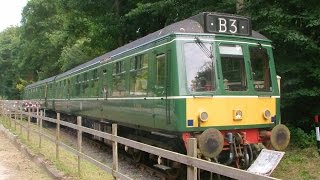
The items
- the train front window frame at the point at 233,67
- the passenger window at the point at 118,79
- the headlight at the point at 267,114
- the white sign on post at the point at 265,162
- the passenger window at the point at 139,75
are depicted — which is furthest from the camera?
A: the passenger window at the point at 118,79

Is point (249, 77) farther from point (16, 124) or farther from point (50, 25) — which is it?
point (50, 25)

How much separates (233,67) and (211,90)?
31.3 inches

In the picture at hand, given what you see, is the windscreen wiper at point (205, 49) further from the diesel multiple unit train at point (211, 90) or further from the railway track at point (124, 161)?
the railway track at point (124, 161)

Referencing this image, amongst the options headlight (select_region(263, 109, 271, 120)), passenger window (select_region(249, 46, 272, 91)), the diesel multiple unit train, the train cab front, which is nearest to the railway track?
the diesel multiple unit train

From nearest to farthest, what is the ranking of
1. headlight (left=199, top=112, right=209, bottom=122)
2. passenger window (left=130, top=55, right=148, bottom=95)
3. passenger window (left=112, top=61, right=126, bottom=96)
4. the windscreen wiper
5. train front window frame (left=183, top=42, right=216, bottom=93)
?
headlight (left=199, top=112, right=209, bottom=122), train front window frame (left=183, top=42, right=216, bottom=93), the windscreen wiper, passenger window (left=130, top=55, right=148, bottom=95), passenger window (left=112, top=61, right=126, bottom=96)

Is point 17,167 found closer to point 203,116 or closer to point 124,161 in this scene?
point 124,161

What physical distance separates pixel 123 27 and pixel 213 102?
1589cm

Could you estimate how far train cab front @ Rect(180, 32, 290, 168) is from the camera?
27.5 ft

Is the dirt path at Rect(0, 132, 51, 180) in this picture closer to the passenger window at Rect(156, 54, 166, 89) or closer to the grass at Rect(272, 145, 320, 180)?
the passenger window at Rect(156, 54, 166, 89)

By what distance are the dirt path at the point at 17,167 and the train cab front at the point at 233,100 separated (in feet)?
11.2

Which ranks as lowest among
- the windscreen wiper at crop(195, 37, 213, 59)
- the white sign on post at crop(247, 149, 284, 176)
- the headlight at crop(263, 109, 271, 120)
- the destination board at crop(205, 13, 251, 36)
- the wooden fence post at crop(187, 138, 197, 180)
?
the white sign on post at crop(247, 149, 284, 176)

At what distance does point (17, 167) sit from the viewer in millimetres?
10211

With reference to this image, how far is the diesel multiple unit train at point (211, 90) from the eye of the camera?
838 centimetres

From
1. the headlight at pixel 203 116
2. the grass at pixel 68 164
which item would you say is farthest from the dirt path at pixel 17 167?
the headlight at pixel 203 116
